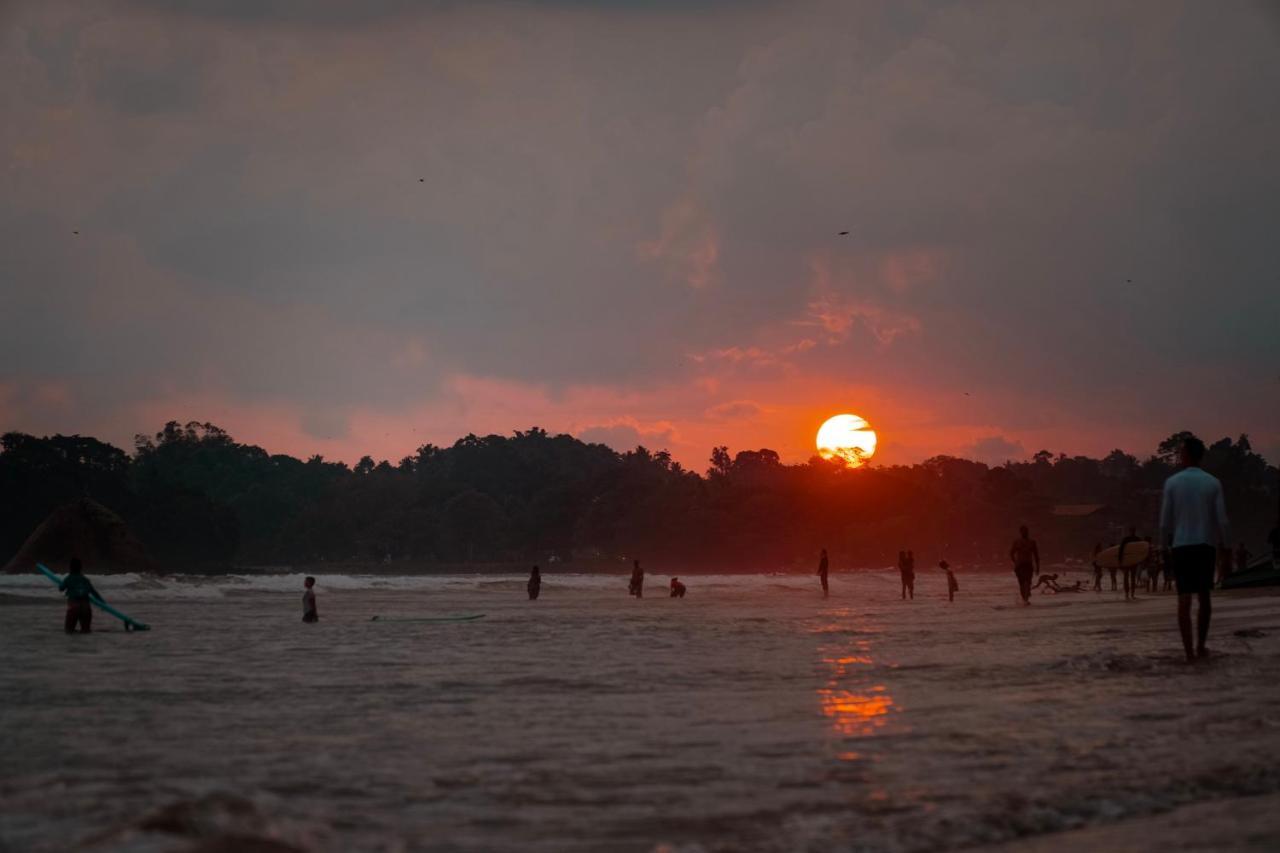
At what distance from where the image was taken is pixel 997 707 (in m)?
8.03

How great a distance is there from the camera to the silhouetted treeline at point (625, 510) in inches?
4892

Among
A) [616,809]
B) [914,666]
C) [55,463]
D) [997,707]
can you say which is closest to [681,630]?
[914,666]

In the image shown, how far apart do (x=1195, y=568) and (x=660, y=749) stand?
7.12m

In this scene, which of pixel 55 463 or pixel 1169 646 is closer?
pixel 1169 646

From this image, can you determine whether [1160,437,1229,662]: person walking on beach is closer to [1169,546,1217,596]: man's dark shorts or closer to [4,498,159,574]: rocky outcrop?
[1169,546,1217,596]: man's dark shorts

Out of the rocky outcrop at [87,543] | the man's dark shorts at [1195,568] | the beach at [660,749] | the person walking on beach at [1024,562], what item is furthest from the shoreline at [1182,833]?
the rocky outcrop at [87,543]

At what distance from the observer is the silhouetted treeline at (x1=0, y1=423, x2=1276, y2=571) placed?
12425 cm

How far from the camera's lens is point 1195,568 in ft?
37.5

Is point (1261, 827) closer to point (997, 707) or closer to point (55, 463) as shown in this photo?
point (997, 707)

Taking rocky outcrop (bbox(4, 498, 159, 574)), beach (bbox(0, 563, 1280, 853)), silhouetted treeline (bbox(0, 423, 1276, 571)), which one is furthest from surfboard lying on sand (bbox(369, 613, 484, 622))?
silhouetted treeline (bbox(0, 423, 1276, 571))

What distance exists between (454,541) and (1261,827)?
158 meters

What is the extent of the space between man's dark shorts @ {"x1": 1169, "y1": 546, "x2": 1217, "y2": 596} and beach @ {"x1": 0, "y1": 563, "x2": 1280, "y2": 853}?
2.21 feet

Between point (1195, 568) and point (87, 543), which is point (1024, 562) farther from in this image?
point (87, 543)

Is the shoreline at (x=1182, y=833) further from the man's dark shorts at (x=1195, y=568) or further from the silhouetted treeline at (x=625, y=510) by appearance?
the silhouetted treeline at (x=625, y=510)
